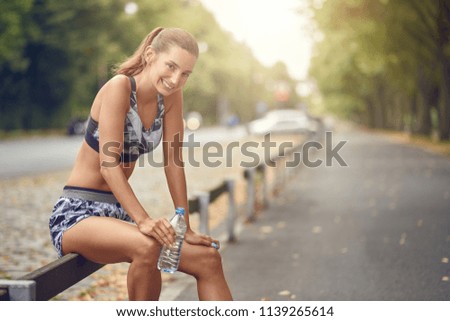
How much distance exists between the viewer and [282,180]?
57.3ft

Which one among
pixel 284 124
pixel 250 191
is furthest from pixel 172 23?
pixel 250 191

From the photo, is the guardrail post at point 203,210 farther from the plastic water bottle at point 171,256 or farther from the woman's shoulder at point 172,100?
the plastic water bottle at point 171,256

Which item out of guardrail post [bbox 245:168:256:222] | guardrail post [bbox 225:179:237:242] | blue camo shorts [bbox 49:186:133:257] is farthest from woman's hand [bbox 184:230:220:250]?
guardrail post [bbox 245:168:256:222]

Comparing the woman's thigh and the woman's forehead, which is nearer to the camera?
the woman's thigh

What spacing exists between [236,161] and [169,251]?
23.7m

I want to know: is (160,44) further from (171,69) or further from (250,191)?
(250,191)

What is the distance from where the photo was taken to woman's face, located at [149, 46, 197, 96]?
10.9 feet

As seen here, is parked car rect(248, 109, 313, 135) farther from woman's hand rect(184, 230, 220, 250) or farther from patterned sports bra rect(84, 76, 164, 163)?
woman's hand rect(184, 230, 220, 250)

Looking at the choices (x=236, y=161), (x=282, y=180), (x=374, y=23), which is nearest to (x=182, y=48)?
(x=282, y=180)

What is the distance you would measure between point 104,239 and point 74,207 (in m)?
0.30

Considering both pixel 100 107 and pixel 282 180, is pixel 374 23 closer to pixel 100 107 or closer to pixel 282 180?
pixel 282 180

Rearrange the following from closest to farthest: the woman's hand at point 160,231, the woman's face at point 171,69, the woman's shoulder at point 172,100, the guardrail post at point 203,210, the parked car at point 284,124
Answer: the woman's hand at point 160,231
the woman's face at point 171,69
the woman's shoulder at point 172,100
the guardrail post at point 203,210
the parked car at point 284,124

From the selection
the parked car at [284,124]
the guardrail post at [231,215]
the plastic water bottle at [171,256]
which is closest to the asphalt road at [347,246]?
the guardrail post at [231,215]

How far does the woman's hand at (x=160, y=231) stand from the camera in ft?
10.2
